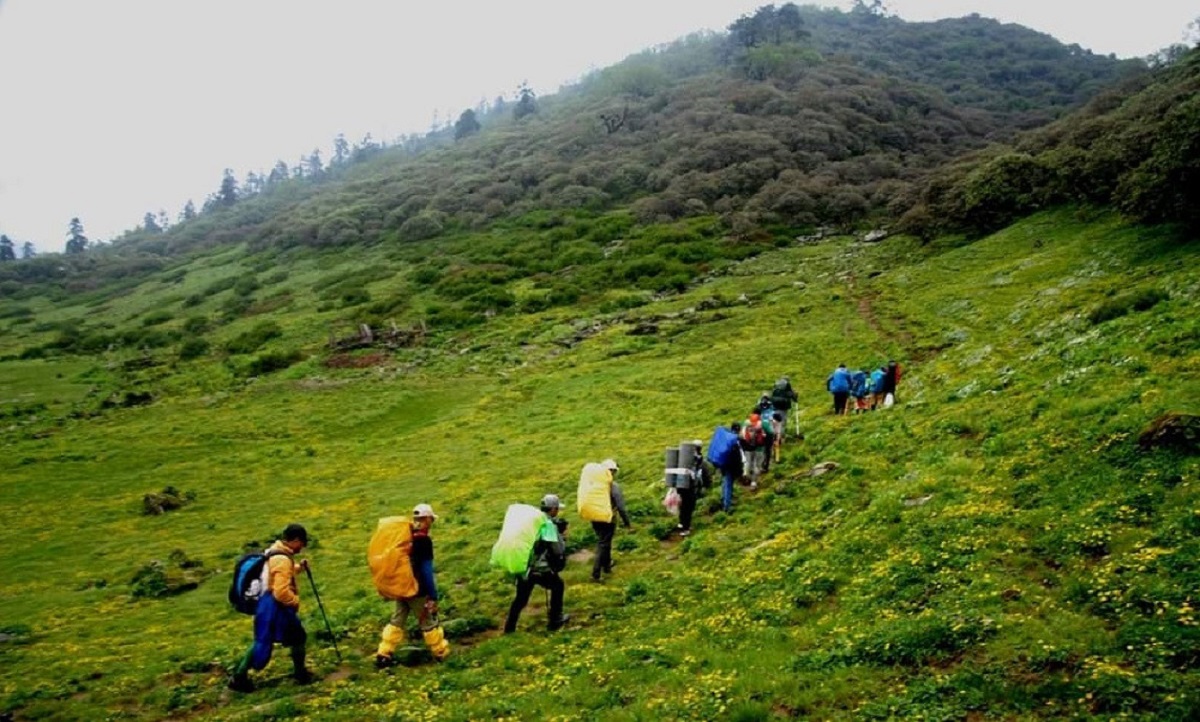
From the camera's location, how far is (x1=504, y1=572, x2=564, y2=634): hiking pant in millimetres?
15578

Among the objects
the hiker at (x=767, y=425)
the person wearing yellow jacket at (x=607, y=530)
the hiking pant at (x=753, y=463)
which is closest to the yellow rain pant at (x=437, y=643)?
the person wearing yellow jacket at (x=607, y=530)

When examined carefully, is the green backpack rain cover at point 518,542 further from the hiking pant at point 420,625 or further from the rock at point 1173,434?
the rock at point 1173,434

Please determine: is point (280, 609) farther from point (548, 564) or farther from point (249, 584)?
point (548, 564)

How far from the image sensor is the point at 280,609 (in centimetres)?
1431

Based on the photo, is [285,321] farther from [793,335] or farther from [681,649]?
[681,649]

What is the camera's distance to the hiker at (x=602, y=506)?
18.8 m

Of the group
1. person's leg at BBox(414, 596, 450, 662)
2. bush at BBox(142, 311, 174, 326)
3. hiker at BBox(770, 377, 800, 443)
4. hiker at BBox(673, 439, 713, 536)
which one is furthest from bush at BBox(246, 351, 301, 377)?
person's leg at BBox(414, 596, 450, 662)

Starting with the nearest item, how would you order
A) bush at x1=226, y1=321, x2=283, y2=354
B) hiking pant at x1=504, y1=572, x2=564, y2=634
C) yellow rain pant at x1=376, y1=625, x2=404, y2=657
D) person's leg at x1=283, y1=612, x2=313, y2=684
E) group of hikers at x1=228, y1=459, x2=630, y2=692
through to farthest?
group of hikers at x1=228, y1=459, x2=630, y2=692 < person's leg at x1=283, y1=612, x2=313, y2=684 < yellow rain pant at x1=376, y1=625, x2=404, y2=657 < hiking pant at x1=504, y1=572, x2=564, y2=634 < bush at x1=226, y1=321, x2=283, y2=354

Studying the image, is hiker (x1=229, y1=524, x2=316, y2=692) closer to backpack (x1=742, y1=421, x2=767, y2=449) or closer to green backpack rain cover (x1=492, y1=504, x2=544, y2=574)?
green backpack rain cover (x1=492, y1=504, x2=544, y2=574)

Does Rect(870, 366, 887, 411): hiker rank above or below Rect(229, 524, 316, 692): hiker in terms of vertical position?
below

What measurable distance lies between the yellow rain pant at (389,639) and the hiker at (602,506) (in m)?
5.43

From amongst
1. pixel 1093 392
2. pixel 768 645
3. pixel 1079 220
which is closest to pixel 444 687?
pixel 768 645

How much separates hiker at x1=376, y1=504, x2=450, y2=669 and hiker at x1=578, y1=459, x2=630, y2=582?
15.4ft

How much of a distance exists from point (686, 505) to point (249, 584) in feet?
41.1
